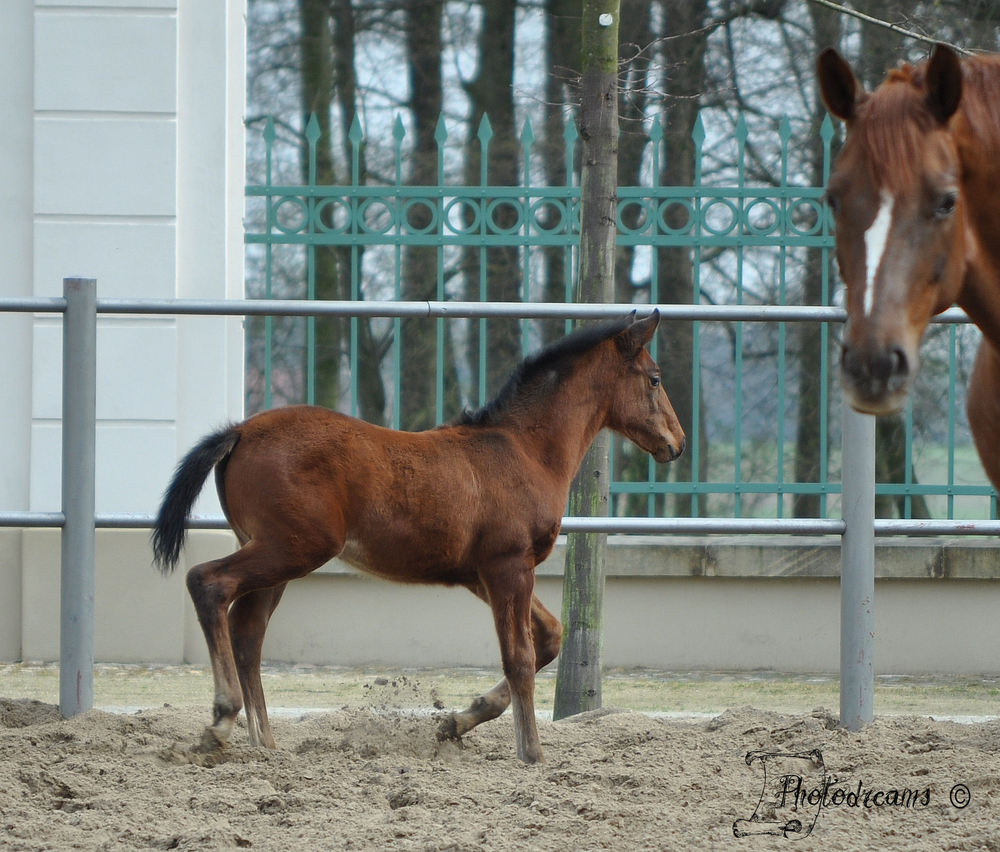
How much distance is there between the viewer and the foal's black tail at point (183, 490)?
3754 mm

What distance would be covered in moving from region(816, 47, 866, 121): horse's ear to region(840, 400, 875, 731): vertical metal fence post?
1841 mm

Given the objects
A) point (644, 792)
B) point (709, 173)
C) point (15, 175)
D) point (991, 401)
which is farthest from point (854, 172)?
point (709, 173)

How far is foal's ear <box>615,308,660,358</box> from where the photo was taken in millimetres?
4211

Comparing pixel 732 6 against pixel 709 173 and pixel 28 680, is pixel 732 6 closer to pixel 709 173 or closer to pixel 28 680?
pixel 709 173

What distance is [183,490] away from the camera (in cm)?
376

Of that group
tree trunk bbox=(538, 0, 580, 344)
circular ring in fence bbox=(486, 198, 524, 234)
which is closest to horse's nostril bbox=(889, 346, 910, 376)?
circular ring in fence bbox=(486, 198, 524, 234)

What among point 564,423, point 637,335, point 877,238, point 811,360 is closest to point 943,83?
point 877,238

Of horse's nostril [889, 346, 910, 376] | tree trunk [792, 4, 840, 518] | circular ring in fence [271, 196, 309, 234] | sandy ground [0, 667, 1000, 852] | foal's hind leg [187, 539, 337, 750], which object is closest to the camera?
horse's nostril [889, 346, 910, 376]

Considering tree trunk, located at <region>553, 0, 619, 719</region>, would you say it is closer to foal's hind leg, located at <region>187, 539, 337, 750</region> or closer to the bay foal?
the bay foal

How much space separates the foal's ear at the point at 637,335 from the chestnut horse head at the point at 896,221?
167 cm

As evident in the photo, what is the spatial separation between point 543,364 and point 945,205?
1975 mm

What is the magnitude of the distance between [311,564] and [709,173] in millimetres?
9120

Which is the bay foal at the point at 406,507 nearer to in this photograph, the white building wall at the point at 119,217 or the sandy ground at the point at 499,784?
the sandy ground at the point at 499,784

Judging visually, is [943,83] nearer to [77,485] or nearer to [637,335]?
[637,335]
